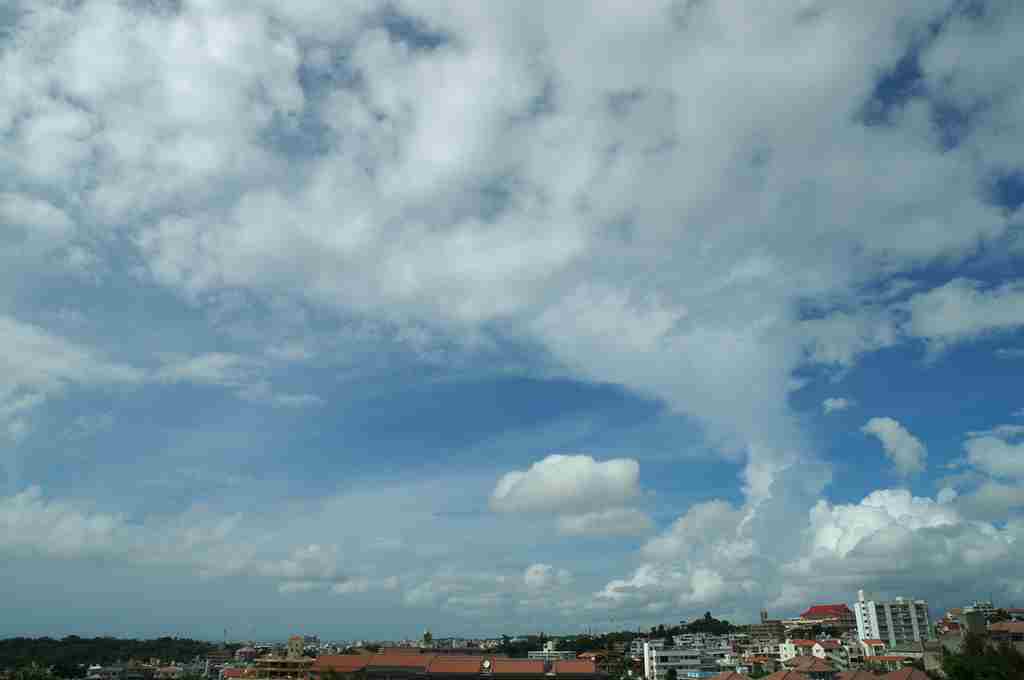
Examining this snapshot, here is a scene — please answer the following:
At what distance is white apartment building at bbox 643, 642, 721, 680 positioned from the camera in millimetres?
127750

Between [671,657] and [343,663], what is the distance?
193 ft

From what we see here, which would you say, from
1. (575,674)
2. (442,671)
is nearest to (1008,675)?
(575,674)

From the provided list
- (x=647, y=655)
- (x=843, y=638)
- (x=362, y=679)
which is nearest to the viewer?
(x=362, y=679)

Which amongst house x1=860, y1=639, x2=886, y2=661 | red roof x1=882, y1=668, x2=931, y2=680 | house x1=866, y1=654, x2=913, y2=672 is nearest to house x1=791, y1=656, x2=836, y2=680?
house x1=866, y1=654, x2=913, y2=672

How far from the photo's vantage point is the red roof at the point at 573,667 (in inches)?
3991

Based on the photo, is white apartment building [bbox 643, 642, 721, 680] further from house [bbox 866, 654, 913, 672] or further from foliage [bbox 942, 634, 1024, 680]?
foliage [bbox 942, 634, 1024, 680]

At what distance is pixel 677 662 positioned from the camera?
12900 cm

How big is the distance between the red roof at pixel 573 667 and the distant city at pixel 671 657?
162 millimetres

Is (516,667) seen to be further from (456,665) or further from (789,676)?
(789,676)

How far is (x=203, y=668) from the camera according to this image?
176250 millimetres

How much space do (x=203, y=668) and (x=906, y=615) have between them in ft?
541

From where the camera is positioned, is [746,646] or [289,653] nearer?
[289,653]

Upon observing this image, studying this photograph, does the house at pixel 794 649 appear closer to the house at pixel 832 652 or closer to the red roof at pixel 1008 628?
the house at pixel 832 652

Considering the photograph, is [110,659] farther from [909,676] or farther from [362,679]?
[909,676]
